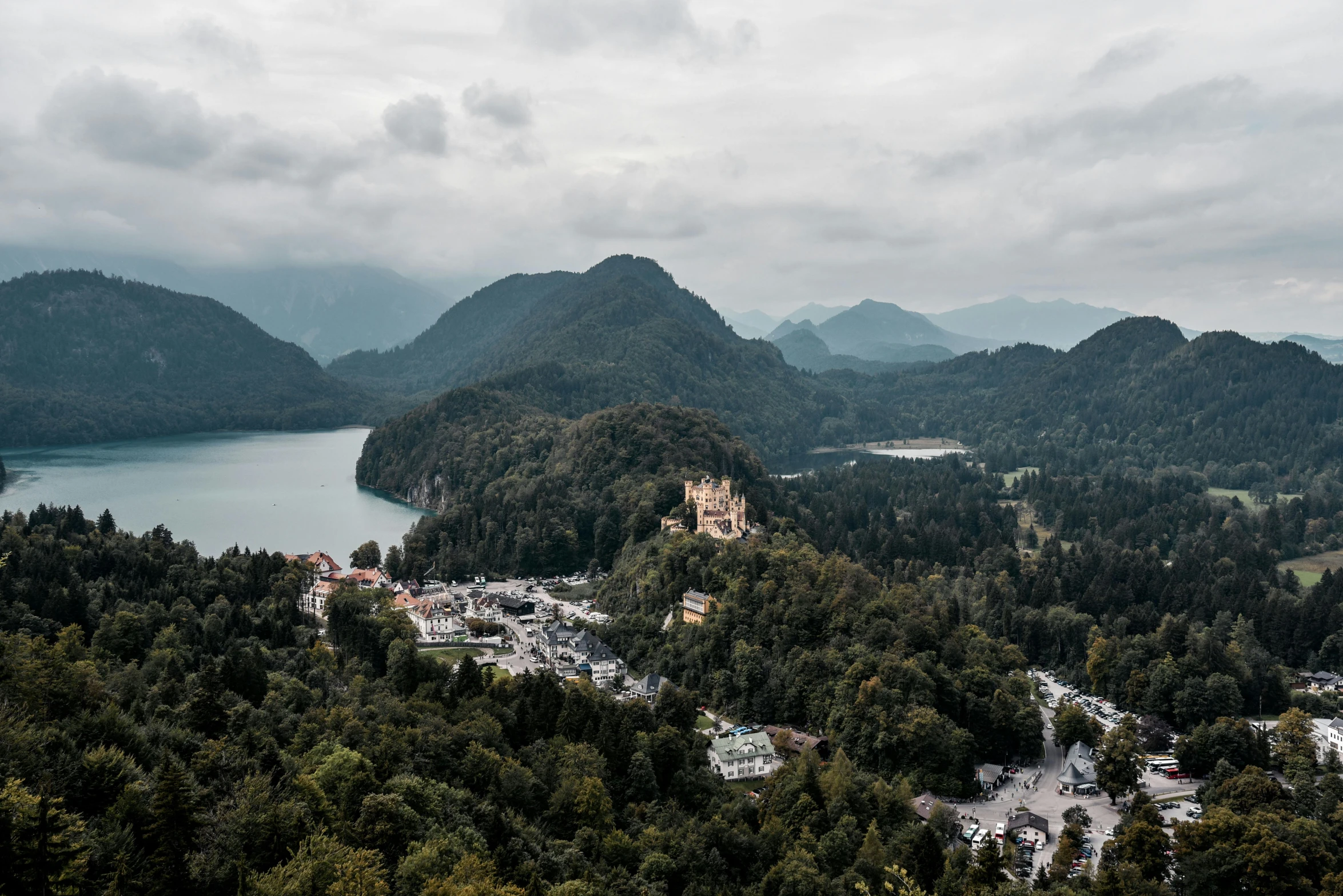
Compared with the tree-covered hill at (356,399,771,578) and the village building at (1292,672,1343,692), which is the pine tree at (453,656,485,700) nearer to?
the tree-covered hill at (356,399,771,578)

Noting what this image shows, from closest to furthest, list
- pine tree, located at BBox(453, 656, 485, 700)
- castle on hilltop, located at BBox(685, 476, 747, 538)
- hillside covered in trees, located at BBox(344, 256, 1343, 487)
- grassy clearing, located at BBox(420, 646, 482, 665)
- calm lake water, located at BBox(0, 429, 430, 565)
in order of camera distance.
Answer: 1. pine tree, located at BBox(453, 656, 485, 700)
2. grassy clearing, located at BBox(420, 646, 482, 665)
3. castle on hilltop, located at BBox(685, 476, 747, 538)
4. calm lake water, located at BBox(0, 429, 430, 565)
5. hillside covered in trees, located at BBox(344, 256, 1343, 487)

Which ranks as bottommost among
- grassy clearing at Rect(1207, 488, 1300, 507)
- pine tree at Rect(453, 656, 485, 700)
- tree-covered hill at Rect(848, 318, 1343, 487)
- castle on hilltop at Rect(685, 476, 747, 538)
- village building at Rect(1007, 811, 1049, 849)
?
village building at Rect(1007, 811, 1049, 849)

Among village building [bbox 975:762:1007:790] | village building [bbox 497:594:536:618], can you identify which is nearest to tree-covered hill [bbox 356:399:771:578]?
village building [bbox 497:594:536:618]

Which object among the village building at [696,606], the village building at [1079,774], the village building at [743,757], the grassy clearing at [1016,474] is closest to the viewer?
the village building at [1079,774]

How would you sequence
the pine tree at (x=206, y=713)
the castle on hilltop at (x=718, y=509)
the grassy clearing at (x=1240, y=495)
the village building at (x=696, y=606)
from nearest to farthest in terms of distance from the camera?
the pine tree at (x=206, y=713), the village building at (x=696, y=606), the castle on hilltop at (x=718, y=509), the grassy clearing at (x=1240, y=495)

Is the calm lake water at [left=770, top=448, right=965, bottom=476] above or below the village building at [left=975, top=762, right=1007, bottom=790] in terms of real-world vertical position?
above

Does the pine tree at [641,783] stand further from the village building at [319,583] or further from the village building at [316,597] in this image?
the village building at [316,597]

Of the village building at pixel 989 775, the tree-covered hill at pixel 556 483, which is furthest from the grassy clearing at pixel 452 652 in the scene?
the village building at pixel 989 775
